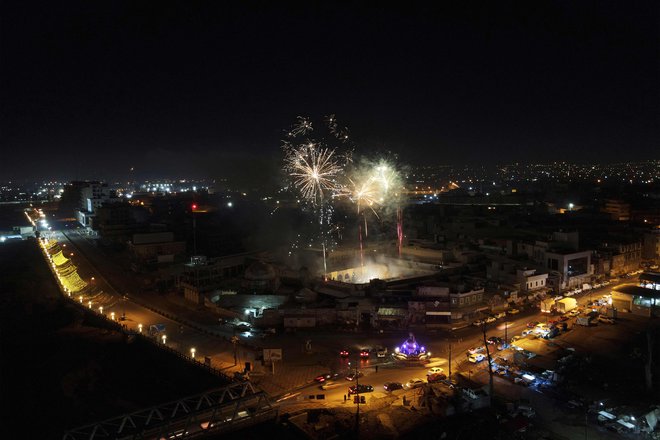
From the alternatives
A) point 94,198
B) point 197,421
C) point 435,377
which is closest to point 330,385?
point 435,377

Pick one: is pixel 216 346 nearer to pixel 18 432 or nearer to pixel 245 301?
pixel 245 301

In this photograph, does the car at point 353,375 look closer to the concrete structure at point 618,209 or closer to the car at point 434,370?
the car at point 434,370

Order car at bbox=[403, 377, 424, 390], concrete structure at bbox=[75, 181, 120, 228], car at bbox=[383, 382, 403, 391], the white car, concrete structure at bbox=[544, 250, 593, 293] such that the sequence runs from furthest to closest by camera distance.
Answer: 1. concrete structure at bbox=[75, 181, 120, 228]
2. concrete structure at bbox=[544, 250, 593, 293]
3. the white car
4. car at bbox=[403, 377, 424, 390]
5. car at bbox=[383, 382, 403, 391]

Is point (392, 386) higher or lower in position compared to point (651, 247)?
lower

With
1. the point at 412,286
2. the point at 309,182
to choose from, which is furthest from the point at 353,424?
the point at 309,182

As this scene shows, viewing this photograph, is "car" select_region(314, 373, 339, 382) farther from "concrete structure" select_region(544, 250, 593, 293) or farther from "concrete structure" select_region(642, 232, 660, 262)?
"concrete structure" select_region(642, 232, 660, 262)

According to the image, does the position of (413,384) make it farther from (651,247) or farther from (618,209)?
(618,209)

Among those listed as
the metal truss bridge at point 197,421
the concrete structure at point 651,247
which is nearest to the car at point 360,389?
the metal truss bridge at point 197,421

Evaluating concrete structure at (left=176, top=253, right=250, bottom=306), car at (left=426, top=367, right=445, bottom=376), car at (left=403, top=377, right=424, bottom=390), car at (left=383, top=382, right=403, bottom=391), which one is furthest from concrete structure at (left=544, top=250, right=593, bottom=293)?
concrete structure at (left=176, top=253, right=250, bottom=306)
